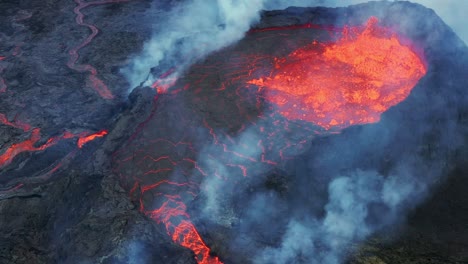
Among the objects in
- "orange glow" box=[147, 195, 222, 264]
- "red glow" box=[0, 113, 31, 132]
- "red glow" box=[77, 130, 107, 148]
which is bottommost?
"red glow" box=[0, 113, 31, 132]

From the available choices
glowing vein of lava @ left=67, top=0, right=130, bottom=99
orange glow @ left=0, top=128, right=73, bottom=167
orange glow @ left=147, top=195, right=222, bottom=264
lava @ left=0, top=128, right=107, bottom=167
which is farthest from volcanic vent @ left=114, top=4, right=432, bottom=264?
orange glow @ left=0, top=128, right=73, bottom=167

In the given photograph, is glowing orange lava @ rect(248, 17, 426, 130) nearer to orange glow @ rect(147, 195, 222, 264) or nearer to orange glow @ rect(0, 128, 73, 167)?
orange glow @ rect(147, 195, 222, 264)

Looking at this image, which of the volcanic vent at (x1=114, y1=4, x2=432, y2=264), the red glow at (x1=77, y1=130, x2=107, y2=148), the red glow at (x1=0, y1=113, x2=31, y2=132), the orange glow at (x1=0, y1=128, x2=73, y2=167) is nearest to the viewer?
the volcanic vent at (x1=114, y1=4, x2=432, y2=264)

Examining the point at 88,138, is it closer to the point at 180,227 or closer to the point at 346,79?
the point at 180,227

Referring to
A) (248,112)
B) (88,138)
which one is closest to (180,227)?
(248,112)

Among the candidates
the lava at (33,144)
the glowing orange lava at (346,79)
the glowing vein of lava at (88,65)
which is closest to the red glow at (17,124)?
the lava at (33,144)
